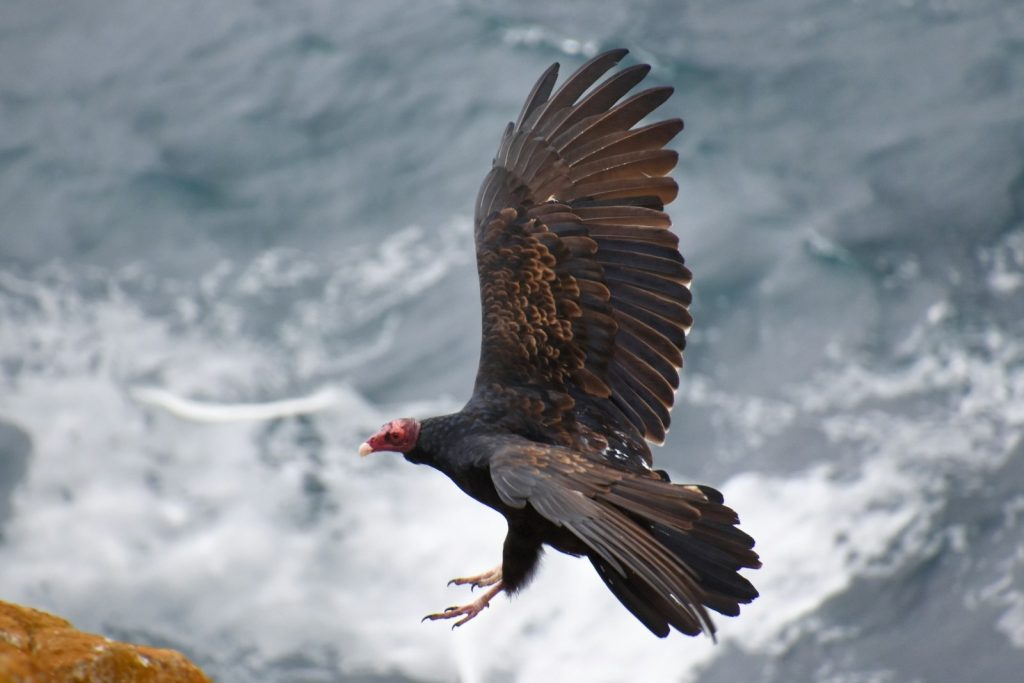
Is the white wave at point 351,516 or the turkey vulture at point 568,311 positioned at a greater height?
the white wave at point 351,516

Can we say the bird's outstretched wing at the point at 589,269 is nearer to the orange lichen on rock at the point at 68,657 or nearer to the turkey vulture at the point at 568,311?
the turkey vulture at the point at 568,311

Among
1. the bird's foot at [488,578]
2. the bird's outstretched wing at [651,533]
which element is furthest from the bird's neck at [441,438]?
the bird's outstretched wing at [651,533]

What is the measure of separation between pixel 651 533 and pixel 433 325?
7845 millimetres

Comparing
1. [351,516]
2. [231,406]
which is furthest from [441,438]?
[231,406]

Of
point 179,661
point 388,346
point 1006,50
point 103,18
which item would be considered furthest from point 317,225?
Answer: point 179,661

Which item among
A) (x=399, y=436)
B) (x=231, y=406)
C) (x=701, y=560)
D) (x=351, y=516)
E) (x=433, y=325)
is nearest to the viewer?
(x=701, y=560)

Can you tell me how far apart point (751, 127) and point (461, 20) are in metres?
3.41

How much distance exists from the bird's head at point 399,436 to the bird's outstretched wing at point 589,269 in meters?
0.34

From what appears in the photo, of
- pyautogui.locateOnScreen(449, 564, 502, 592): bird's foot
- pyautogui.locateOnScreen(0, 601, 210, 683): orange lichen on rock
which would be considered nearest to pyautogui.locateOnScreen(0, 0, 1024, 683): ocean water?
pyautogui.locateOnScreen(449, 564, 502, 592): bird's foot

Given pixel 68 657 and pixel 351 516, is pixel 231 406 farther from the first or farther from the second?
pixel 68 657

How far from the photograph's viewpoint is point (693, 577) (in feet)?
13.2

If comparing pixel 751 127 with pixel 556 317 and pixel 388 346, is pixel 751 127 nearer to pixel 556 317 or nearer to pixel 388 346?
pixel 388 346

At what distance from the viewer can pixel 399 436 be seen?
5328 millimetres

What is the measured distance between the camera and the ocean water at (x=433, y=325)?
10.1 meters
